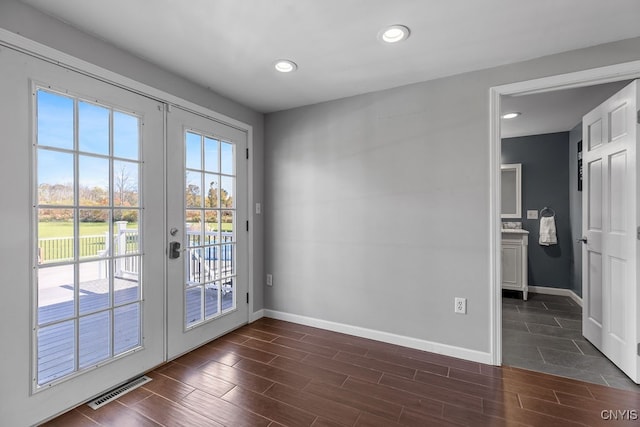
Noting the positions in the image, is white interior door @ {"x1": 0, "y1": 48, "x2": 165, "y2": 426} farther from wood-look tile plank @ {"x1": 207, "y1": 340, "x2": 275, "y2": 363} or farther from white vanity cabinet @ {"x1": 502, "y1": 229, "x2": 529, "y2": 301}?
white vanity cabinet @ {"x1": 502, "y1": 229, "x2": 529, "y2": 301}

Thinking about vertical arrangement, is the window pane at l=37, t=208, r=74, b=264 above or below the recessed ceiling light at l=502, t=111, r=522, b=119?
below

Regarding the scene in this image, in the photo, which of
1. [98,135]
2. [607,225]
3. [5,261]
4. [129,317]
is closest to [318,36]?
[98,135]

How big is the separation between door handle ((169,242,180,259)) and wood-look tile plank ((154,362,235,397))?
0.87m

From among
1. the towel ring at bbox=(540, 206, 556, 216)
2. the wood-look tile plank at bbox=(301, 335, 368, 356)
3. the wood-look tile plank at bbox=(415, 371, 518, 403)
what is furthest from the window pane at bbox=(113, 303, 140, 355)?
the towel ring at bbox=(540, 206, 556, 216)

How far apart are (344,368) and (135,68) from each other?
9.13 feet

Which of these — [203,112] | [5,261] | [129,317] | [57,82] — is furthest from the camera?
[203,112]

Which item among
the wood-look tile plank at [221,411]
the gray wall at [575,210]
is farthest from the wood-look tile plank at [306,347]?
the gray wall at [575,210]

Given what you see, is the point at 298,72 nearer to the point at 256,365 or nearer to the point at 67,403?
the point at 256,365

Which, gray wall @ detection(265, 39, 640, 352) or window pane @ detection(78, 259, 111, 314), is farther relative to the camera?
gray wall @ detection(265, 39, 640, 352)

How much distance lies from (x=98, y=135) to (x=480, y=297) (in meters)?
3.08

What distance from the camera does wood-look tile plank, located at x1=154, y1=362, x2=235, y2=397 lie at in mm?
2070

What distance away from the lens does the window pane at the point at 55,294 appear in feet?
5.70

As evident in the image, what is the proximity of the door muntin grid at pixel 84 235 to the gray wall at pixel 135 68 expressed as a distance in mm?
305

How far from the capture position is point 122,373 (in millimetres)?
2119
